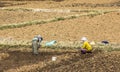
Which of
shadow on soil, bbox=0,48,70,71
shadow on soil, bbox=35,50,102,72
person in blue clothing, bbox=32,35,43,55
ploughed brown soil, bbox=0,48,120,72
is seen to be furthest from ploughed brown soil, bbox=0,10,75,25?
shadow on soil, bbox=35,50,102,72

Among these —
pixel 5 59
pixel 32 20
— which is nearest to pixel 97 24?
pixel 32 20

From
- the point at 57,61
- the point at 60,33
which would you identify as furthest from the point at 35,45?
the point at 60,33

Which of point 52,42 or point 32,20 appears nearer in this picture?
point 52,42

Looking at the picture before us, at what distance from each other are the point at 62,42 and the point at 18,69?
3458 millimetres

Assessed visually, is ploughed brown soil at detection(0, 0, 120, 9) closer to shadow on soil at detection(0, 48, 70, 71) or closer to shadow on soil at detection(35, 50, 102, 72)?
shadow on soil at detection(0, 48, 70, 71)

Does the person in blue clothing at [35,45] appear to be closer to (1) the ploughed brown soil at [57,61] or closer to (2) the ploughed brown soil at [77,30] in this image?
(1) the ploughed brown soil at [57,61]

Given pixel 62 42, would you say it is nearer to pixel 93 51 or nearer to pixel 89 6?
pixel 93 51

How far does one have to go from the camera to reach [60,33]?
19.1 meters

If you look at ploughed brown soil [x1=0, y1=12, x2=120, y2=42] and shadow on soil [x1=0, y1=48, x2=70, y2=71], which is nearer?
shadow on soil [x1=0, y1=48, x2=70, y2=71]

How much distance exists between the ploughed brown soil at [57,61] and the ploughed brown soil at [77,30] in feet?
7.40

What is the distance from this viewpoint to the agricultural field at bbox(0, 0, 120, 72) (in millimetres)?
13227

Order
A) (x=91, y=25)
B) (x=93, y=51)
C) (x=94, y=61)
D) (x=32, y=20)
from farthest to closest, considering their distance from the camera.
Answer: (x=32, y=20)
(x=91, y=25)
(x=93, y=51)
(x=94, y=61)

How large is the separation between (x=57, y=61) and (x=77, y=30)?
5713 millimetres

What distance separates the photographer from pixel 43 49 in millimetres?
16094
